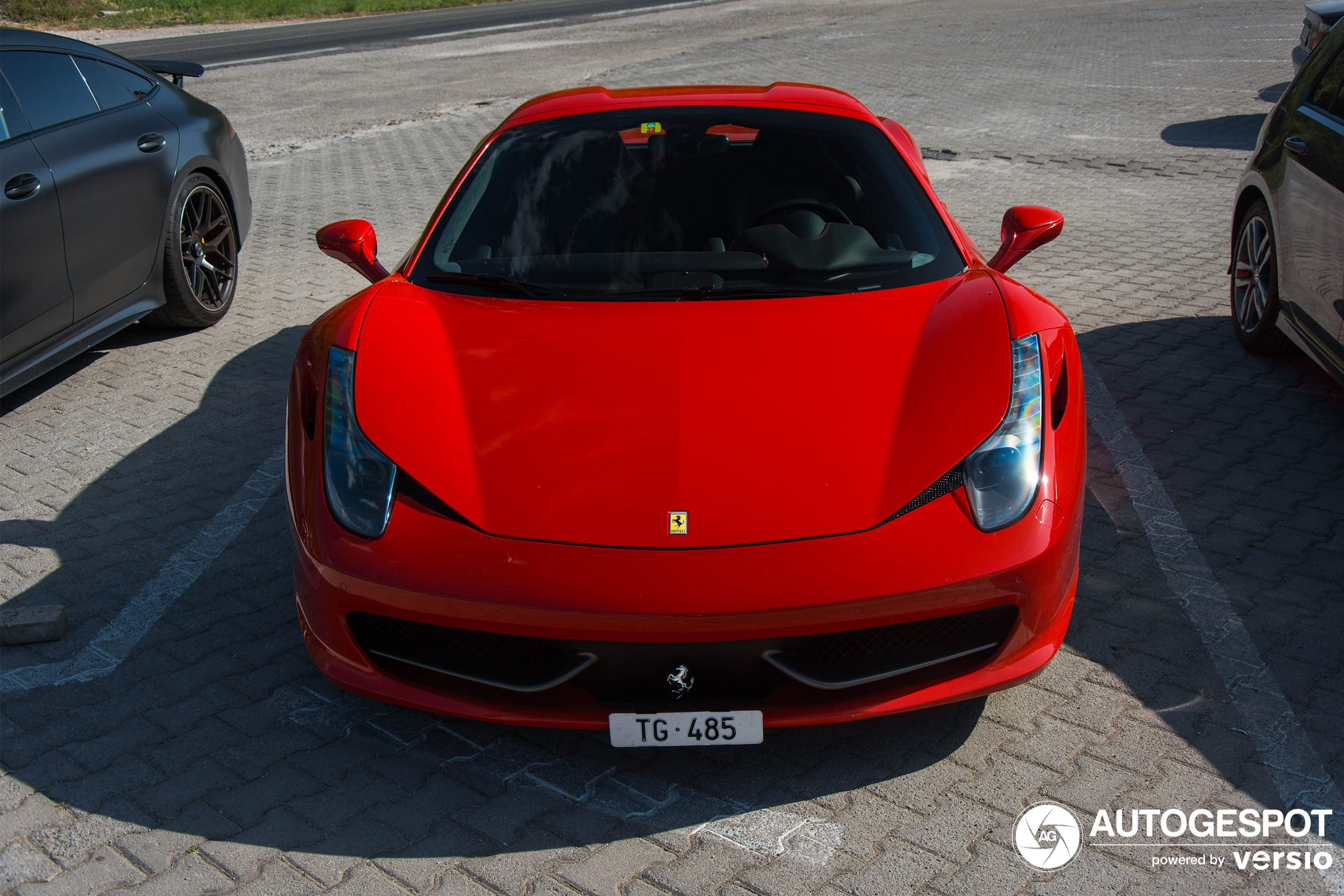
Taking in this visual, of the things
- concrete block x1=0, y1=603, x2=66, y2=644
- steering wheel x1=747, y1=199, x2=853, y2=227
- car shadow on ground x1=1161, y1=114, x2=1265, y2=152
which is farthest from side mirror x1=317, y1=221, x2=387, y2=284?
car shadow on ground x1=1161, y1=114, x2=1265, y2=152

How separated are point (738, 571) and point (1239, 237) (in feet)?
14.8

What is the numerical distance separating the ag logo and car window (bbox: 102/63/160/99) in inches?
228

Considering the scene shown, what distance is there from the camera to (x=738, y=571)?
2.50 m

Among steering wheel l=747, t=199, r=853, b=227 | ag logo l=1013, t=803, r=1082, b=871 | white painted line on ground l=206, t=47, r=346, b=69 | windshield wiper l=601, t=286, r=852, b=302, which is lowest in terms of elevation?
ag logo l=1013, t=803, r=1082, b=871

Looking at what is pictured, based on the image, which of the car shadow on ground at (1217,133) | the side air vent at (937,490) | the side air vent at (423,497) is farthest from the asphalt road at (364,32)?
Result: the side air vent at (937,490)

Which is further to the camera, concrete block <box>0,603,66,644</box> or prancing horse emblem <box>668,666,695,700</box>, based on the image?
concrete block <box>0,603,66,644</box>

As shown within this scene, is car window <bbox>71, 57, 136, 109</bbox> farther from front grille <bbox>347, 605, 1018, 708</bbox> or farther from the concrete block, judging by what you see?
front grille <bbox>347, 605, 1018, 708</bbox>

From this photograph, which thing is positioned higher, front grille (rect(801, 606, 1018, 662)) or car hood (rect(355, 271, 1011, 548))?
car hood (rect(355, 271, 1011, 548))

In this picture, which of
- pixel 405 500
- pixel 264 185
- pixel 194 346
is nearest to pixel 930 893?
pixel 405 500

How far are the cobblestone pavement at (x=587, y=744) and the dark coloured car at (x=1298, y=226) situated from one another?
43 centimetres

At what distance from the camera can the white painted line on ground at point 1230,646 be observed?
8.86 feet

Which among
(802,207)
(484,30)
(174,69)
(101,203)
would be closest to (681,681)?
(802,207)

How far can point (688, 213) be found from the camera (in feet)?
12.6

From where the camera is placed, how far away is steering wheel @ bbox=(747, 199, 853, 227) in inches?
153
